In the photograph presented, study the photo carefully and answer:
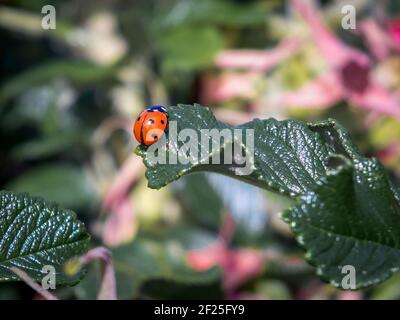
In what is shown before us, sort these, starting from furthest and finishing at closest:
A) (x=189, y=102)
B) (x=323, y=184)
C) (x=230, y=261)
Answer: (x=189, y=102) < (x=230, y=261) < (x=323, y=184)

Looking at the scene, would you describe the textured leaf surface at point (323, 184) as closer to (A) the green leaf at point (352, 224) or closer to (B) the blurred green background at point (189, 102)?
(A) the green leaf at point (352, 224)

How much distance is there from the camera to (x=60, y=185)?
1160mm

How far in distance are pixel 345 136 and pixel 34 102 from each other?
3.30ft

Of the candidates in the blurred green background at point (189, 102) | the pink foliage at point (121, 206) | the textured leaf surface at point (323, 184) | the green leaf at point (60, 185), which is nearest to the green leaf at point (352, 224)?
the textured leaf surface at point (323, 184)

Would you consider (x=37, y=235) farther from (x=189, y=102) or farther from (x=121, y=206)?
(x=189, y=102)

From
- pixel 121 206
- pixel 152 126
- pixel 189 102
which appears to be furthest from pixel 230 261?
pixel 152 126

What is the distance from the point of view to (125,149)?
1.17 meters

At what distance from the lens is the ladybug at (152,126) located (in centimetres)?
44

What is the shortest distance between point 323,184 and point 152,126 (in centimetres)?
13

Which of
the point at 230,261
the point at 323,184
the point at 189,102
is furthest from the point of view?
the point at 189,102

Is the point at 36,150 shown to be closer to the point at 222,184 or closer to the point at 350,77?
the point at 222,184

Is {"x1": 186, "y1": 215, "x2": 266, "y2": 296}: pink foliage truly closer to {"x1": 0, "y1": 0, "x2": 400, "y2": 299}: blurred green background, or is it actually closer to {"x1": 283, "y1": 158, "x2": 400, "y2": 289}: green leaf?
{"x1": 0, "y1": 0, "x2": 400, "y2": 299}: blurred green background

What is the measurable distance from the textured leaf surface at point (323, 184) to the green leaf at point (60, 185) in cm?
74
